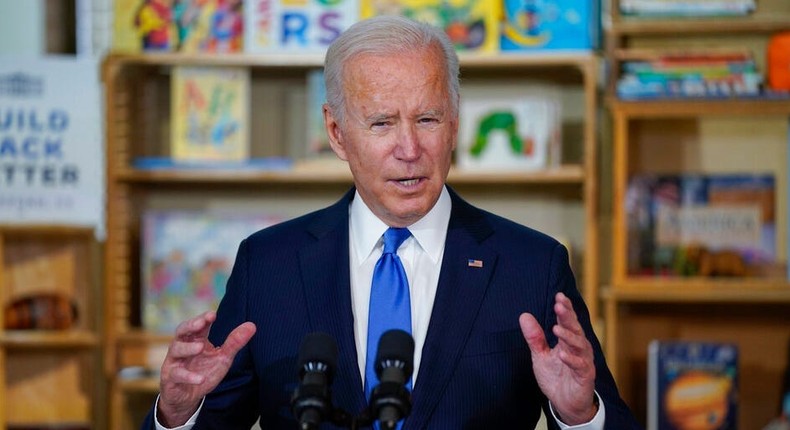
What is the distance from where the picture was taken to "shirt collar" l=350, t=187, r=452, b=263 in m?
1.94

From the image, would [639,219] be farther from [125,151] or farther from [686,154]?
[125,151]

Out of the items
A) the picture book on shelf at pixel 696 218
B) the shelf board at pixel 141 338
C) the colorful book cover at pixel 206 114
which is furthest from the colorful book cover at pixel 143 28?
the picture book on shelf at pixel 696 218

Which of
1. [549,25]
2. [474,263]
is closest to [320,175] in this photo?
[549,25]

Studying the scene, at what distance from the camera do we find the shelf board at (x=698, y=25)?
372 centimetres

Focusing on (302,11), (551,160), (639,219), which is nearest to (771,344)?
(639,219)

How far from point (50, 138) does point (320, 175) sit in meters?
0.93

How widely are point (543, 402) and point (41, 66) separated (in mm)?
2665

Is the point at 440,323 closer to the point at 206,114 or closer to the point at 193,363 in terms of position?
the point at 193,363

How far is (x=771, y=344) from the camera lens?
395 cm

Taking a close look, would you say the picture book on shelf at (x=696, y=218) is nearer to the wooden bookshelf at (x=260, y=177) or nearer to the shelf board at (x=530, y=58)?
the wooden bookshelf at (x=260, y=177)

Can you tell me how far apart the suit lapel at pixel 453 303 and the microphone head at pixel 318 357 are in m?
0.35

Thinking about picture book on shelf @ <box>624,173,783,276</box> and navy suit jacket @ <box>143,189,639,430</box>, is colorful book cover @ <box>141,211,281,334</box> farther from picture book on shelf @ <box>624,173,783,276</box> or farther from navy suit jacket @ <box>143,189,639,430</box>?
navy suit jacket @ <box>143,189,639,430</box>

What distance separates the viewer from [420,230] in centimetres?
194

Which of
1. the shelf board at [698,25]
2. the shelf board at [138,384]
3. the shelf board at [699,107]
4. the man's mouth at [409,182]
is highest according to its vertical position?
the shelf board at [698,25]
